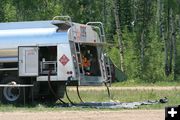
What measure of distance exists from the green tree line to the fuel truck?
662 inches

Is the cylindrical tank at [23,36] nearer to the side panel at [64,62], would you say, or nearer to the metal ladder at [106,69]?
the side panel at [64,62]

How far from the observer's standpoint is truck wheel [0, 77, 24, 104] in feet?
58.0

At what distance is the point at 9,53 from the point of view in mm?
17531

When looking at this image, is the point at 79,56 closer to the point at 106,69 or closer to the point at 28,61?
the point at 28,61

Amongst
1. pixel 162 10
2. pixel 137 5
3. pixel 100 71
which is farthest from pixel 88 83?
pixel 137 5

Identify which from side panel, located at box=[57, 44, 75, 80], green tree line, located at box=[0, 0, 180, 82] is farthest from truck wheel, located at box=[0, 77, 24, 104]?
green tree line, located at box=[0, 0, 180, 82]

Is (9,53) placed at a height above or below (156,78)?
above

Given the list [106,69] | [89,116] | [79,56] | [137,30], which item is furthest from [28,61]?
[137,30]

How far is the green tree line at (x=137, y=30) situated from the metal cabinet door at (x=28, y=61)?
1786 centimetres

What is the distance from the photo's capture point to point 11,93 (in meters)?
18.0

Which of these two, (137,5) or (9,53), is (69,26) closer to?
(9,53)

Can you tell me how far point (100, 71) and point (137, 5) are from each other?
1157 inches

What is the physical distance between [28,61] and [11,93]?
62.1 inches

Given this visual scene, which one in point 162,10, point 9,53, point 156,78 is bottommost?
point 156,78
